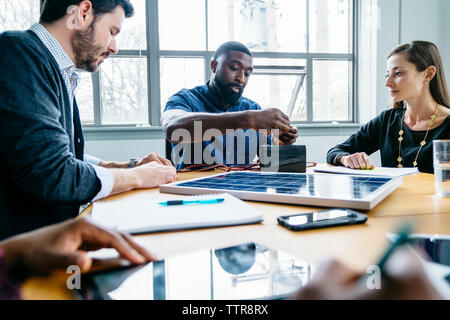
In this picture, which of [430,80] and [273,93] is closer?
[430,80]

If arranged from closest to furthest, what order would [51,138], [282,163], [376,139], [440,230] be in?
[440,230]
[51,138]
[282,163]
[376,139]

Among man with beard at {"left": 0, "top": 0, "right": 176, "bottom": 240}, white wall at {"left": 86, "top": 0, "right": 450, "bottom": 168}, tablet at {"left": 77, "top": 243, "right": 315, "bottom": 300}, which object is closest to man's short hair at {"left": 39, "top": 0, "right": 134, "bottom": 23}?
man with beard at {"left": 0, "top": 0, "right": 176, "bottom": 240}

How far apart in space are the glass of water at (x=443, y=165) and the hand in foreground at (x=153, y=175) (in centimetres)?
75

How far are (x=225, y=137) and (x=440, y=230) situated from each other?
166 cm

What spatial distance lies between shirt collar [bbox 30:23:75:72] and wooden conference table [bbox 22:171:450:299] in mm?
761

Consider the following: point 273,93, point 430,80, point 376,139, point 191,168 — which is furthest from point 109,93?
point 430,80

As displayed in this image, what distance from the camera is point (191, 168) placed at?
154 cm

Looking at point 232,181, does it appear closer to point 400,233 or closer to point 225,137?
point 400,233

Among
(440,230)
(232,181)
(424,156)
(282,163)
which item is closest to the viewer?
(440,230)

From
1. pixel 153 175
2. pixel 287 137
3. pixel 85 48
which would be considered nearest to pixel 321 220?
pixel 153 175

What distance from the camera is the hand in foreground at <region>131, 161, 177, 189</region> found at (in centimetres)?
103

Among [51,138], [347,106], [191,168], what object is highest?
[347,106]

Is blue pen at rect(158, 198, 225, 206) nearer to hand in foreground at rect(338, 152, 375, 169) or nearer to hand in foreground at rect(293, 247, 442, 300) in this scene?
hand in foreground at rect(293, 247, 442, 300)

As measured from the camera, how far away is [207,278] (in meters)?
0.37
